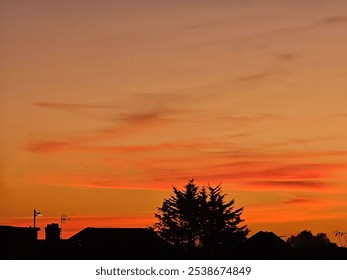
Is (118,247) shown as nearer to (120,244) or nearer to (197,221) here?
(120,244)

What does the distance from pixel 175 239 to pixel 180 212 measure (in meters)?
4.89

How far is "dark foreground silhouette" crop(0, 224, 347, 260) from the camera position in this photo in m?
85.7

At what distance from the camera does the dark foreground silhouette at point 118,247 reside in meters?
85.7

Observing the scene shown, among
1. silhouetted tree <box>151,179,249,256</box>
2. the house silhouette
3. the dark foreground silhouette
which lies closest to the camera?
the dark foreground silhouette

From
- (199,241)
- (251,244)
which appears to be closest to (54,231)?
(251,244)

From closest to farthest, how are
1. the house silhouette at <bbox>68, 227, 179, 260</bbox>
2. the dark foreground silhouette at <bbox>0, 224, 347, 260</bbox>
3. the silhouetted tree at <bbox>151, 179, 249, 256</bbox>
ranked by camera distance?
the dark foreground silhouette at <bbox>0, 224, 347, 260</bbox> < the house silhouette at <bbox>68, 227, 179, 260</bbox> < the silhouetted tree at <bbox>151, 179, 249, 256</bbox>

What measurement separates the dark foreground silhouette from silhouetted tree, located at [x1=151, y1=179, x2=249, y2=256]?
16.3 m

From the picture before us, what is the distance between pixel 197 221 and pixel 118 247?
42.1 m

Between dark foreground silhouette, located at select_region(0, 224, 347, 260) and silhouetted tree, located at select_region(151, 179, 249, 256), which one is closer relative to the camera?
dark foreground silhouette, located at select_region(0, 224, 347, 260)

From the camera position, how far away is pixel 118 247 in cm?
10288

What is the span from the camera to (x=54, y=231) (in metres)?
94.5

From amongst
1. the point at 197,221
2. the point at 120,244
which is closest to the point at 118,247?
the point at 120,244

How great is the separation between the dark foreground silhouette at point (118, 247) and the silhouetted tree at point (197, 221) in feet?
53.6
